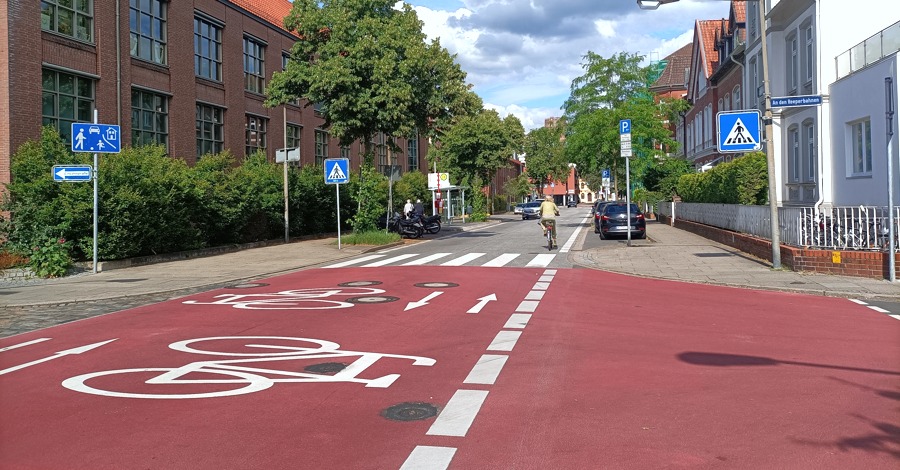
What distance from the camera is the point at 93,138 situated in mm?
15383

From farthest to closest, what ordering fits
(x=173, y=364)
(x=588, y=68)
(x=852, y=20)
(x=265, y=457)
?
(x=588, y=68)
(x=852, y=20)
(x=173, y=364)
(x=265, y=457)

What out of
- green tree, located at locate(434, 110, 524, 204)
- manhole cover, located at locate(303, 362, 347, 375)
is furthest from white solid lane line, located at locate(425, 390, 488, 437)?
green tree, located at locate(434, 110, 524, 204)

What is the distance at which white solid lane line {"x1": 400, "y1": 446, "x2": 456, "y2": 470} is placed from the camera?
4172 millimetres

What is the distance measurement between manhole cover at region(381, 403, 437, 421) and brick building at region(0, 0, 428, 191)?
18710 millimetres

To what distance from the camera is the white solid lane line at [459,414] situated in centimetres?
482

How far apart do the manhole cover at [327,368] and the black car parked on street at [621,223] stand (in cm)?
2049

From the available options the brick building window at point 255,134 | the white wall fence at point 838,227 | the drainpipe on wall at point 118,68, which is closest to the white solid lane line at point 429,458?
the white wall fence at point 838,227

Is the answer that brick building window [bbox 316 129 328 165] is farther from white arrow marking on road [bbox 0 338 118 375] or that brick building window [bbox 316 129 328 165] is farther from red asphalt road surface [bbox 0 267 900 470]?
white arrow marking on road [bbox 0 338 118 375]

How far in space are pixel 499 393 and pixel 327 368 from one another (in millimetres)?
1796

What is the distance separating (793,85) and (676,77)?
4940cm

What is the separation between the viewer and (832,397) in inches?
221

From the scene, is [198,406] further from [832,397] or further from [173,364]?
[832,397]

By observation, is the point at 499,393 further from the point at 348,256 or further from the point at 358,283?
the point at 348,256

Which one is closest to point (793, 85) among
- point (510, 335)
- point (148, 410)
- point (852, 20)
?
point (852, 20)
